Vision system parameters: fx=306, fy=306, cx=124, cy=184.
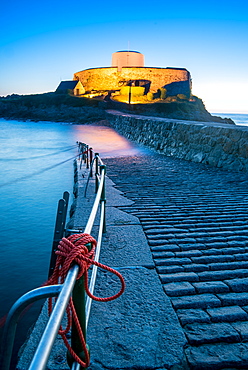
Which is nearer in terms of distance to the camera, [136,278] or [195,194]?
[136,278]

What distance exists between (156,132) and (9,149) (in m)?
14.7

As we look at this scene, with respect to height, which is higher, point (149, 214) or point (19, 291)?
point (149, 214)

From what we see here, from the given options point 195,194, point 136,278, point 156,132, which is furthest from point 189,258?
point 156,132

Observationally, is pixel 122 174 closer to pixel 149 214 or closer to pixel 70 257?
pixel 149 214

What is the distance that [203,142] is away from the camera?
395 inches

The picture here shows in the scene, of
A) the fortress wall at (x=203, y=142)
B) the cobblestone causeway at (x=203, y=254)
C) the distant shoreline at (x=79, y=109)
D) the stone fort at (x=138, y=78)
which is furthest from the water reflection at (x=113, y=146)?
the stone fort at (x=138, y=78)

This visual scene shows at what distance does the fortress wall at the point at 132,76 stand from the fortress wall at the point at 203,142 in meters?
54.9

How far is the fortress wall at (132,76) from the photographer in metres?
66.8

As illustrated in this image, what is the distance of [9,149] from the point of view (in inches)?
945

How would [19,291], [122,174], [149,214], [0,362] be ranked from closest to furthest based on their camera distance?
Result: [0,362], [19,291], [149,214], [122,174]

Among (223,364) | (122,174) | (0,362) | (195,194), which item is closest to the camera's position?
(0,362)

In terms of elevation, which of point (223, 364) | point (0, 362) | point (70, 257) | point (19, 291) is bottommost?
point (19, 291)

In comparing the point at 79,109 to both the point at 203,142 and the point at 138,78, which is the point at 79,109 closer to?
the point at 138,78

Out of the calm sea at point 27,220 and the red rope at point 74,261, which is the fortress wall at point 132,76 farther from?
the red rope at point 74,261
